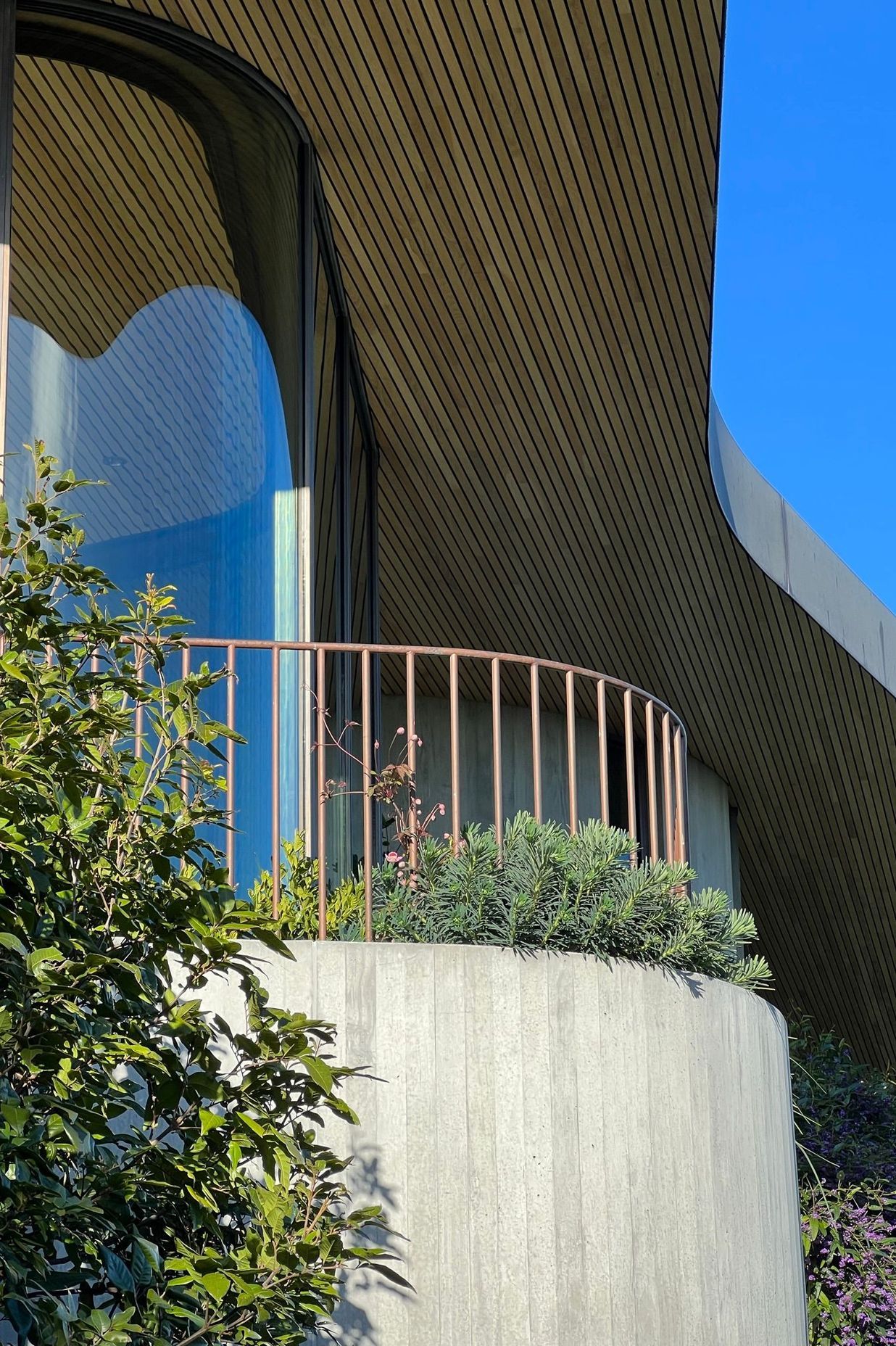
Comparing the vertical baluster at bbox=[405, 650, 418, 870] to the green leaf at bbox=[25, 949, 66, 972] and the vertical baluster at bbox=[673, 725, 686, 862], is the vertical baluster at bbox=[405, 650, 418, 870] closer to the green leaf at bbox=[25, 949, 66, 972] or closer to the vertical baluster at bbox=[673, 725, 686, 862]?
the vertical baluster at bbox=[673, 725, 686, 862]

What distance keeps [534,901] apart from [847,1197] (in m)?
5.38

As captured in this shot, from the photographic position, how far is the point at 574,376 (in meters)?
10.2

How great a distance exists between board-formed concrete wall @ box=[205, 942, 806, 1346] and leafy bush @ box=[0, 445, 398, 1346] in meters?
1.64

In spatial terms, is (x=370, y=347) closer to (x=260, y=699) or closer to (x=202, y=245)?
(x=202, y=245)

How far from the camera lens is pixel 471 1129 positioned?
5172 mm

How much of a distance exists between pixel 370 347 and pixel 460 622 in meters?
3.52

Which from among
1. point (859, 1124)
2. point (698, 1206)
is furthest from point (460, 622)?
point (698, 1206)

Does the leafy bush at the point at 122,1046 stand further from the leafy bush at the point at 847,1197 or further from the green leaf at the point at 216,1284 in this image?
the leafy bush at the point at 847,1197

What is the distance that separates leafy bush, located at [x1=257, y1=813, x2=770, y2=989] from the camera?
5.47 metres

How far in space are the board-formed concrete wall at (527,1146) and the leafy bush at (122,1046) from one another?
1.64m

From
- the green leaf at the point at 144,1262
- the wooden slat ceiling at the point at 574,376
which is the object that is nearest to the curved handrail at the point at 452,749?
the green leaf at the point at 144,1262

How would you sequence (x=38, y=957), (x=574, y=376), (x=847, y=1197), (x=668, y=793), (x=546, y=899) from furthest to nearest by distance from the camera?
(x=574, y=376)
(x=847, y=1197)
(x=668, y=793)
(x=546, y=899)
(x=38, y=957)

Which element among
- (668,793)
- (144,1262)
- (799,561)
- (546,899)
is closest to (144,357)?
(668,793)

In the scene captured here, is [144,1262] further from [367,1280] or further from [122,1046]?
[367,1280]
